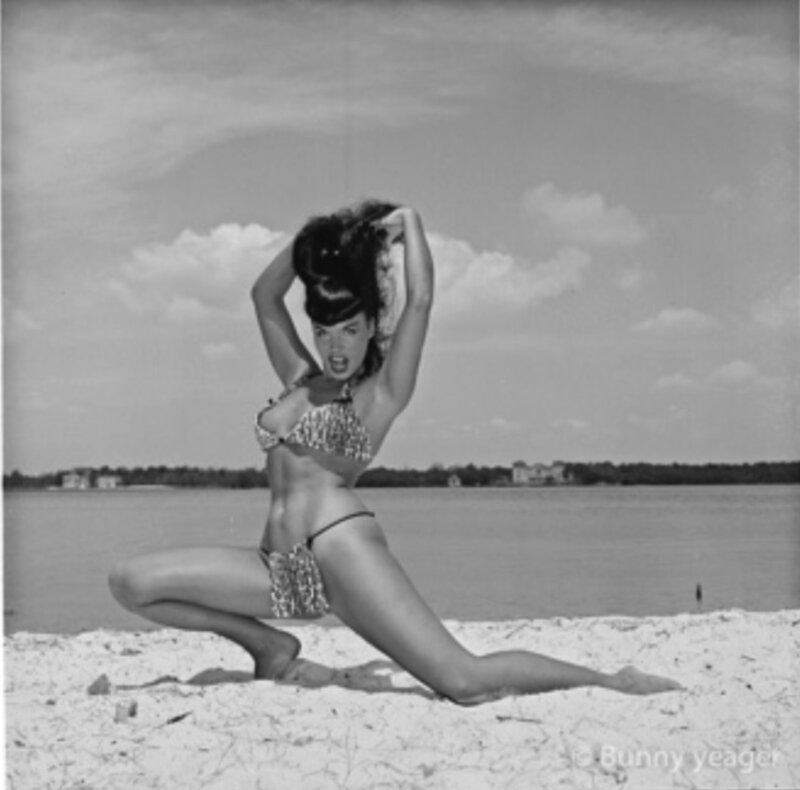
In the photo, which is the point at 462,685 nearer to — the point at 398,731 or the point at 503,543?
the point at 398,731

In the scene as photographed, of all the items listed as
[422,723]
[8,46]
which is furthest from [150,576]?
[8,46]

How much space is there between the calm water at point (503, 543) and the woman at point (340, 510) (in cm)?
45

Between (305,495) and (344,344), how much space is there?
42 centimetres

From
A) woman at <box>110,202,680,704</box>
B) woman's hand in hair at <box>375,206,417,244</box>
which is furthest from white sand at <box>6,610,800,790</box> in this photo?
woman's hand in hair at <box>375,206,417,244</box>

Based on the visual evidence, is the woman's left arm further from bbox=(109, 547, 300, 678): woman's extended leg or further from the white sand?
the white sand

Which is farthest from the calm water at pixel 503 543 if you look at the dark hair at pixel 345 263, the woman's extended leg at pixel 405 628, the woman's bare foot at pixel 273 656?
the dark hair at pixel 345 263

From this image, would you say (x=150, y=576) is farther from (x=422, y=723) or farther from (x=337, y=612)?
(x=422, y=723)

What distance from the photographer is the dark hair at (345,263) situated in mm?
4359

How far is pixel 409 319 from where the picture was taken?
4.23 m

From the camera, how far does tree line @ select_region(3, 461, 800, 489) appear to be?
16.0 feet

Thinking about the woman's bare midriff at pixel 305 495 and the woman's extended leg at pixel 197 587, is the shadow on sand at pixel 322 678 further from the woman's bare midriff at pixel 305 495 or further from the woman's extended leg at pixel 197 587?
the woman's bare midriff at pixel 305 495

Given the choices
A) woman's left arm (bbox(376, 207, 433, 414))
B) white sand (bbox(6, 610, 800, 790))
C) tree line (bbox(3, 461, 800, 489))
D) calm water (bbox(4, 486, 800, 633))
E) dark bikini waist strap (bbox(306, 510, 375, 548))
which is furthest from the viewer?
calm water (bbox(4, 486, 800, 633))

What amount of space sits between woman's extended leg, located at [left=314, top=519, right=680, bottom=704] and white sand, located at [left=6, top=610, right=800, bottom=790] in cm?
7

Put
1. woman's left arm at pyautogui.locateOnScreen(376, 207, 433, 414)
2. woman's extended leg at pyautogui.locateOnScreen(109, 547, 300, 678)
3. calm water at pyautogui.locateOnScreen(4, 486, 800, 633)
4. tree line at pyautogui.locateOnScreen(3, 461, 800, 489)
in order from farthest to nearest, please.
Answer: calm water at pyautogui.locateOnScreen(4, 486, 800, 633) < tree line at pyautogui.locateOnScreen(3, 461, 800, 489) < woman's extended leg at pyautogui.locateOnScreen(109, 547, 300, 678) < woman's left arm at pyautogui.locateOnScreen(376, 207, 433, 414)
